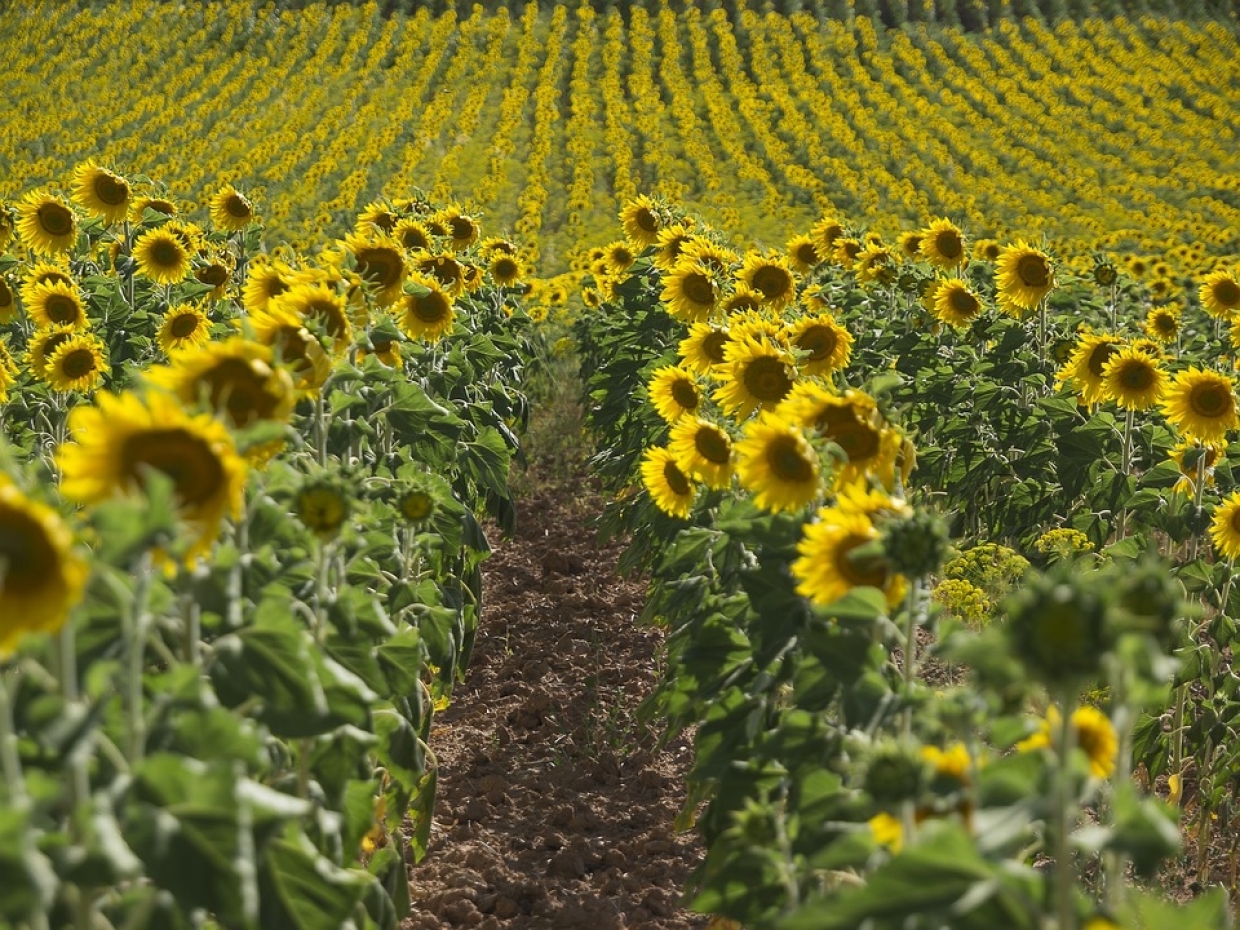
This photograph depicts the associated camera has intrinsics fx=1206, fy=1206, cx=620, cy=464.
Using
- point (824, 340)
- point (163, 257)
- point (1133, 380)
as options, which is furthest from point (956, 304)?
point (163, 257)

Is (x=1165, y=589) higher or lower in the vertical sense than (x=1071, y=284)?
higher

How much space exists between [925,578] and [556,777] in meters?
2.84

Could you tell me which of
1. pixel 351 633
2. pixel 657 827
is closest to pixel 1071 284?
pixel 657 827

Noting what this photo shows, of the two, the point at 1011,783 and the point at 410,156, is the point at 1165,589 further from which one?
the point at 410,156

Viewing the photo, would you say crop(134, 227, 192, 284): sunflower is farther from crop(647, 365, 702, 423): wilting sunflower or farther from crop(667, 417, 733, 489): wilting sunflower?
crop(667, 417, 733, 489): wilting sunflower

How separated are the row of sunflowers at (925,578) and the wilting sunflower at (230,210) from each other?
7.13 feet

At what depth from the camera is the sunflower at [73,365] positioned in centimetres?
477

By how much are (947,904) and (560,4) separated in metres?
39.8

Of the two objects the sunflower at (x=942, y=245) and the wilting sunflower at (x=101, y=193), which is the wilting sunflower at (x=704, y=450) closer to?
the sunflower at (x=942, y=245)

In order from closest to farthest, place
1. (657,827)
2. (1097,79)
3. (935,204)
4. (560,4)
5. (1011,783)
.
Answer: (1011,783) → (657,827) → (935,204) → (1097,79) → (560,4)

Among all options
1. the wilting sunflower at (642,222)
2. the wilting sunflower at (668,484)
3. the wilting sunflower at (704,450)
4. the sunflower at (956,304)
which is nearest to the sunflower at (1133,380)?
the sunflower at (956,304)

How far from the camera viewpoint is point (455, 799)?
4.67m

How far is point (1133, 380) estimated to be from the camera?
482 cm

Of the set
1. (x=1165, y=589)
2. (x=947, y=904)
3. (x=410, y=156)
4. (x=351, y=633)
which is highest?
(x=1165, y=589)
